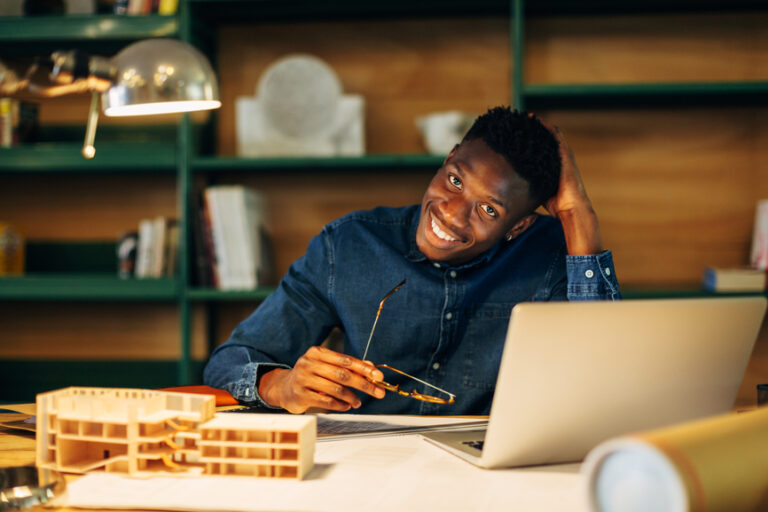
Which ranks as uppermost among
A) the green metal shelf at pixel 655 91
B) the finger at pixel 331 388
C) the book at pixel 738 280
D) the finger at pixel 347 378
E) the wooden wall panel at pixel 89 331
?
the green metal shelf at pixel 655 91

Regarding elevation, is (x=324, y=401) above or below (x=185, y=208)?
below

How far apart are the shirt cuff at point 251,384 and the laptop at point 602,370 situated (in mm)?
461

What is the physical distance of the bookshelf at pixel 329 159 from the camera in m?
2.37

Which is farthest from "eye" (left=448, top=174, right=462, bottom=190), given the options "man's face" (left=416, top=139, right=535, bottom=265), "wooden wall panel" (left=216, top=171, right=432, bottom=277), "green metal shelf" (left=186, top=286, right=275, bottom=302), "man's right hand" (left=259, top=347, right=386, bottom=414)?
"wooden wall panel" (left=216, top=171, right=432, bottom=277)

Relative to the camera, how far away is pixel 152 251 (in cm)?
243

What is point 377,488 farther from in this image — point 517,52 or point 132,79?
point 517,52

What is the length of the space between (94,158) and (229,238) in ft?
1.81

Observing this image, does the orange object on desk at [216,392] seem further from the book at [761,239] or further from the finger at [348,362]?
the book at [761,239]

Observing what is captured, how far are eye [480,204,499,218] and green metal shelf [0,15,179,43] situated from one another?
1443mm

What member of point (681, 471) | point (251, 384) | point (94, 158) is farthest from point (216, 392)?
point (94, 158)

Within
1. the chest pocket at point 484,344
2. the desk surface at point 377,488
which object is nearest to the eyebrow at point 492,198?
the chest pocket at point 484,344

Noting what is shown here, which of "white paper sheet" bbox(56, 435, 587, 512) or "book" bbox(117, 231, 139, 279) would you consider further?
"book" bbox(117, 231, 139, 279)

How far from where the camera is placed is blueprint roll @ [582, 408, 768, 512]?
1.70 feet

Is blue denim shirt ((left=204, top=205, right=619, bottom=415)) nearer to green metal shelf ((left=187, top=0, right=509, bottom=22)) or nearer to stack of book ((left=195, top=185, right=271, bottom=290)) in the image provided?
stack of book ((left=195, top=185, right=271, bottom=290))
